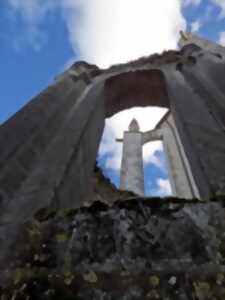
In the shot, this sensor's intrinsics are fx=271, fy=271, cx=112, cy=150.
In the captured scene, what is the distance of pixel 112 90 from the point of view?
689cm

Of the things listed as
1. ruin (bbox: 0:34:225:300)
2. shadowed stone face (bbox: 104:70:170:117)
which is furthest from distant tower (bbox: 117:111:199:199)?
ruin (bbox: 0:34:225:300)

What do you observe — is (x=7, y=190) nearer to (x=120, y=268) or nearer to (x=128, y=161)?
(x=120, y=268)

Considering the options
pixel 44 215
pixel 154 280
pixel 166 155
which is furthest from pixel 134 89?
pixel 166 155

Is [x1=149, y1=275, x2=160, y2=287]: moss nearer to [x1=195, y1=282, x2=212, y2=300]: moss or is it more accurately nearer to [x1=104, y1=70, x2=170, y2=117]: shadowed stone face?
[x1=195, y1=282, x2=212, y2=300]: moss

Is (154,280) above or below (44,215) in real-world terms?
below

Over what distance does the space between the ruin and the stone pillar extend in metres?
8.90

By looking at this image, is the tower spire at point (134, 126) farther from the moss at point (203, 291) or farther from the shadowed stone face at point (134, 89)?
the moss at point (203, 291)

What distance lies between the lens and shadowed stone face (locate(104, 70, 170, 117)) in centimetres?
681

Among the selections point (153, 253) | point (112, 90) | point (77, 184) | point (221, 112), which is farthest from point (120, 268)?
point (112, 90)

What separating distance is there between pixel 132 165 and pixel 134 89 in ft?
28.9

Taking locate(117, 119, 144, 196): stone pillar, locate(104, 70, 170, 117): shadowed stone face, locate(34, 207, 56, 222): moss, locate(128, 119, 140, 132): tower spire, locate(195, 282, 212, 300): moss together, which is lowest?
locate(195, 282, 212, 300): moss

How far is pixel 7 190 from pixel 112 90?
4.68 meters

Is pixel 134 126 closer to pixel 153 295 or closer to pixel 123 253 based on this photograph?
pixel 123 253

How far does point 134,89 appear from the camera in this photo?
22.7ft
